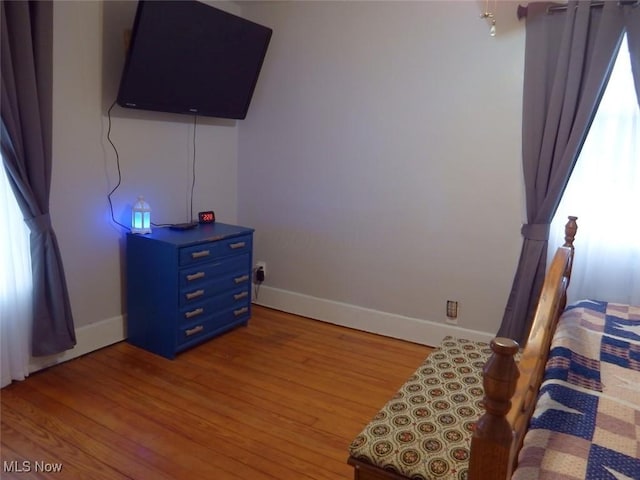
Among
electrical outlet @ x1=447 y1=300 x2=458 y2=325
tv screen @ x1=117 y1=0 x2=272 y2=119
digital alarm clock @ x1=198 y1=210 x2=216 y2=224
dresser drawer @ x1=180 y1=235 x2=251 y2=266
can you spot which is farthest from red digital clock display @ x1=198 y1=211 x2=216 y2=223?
electrical outlet @ x1=447 y1=300 x2=458 y2=325

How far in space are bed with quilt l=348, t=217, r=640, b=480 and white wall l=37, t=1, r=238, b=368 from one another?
202 cm

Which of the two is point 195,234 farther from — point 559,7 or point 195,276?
point 559,7

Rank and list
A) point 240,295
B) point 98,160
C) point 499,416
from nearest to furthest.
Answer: point 499,416 → point 98,160 → point 240,295

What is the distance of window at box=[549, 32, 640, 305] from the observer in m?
2.41

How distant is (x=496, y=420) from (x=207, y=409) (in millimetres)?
1745

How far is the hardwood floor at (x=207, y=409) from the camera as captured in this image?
1898 mm

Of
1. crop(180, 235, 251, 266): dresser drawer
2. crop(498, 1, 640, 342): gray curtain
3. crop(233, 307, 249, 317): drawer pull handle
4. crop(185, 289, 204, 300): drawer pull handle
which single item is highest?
crop(498, 1, 640, 342): gray curtain

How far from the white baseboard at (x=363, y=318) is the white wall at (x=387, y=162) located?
0.01 meters

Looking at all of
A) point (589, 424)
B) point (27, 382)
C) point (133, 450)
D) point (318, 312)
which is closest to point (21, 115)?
point (27, 382)

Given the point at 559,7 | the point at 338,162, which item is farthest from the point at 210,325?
the point at 559,7

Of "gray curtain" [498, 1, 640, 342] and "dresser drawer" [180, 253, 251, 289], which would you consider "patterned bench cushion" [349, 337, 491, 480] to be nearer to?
"gray curtain" [498, 1, 640, 342]

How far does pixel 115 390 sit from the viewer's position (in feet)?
7.93

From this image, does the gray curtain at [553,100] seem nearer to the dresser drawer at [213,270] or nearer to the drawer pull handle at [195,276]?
the dresser drawer at [213,270]

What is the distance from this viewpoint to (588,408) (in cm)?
130
